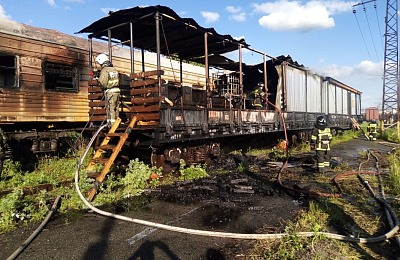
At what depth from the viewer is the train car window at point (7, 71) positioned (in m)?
7.53

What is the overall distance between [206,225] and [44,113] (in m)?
6.83

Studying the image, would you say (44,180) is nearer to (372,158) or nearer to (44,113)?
(44,113)

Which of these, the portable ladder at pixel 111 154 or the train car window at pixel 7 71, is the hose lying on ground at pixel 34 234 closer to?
the portable ladder at pixel 111 154

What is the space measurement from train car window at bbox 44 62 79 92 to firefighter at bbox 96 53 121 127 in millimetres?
3033

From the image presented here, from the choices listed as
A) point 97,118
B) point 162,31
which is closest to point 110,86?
point 97,118

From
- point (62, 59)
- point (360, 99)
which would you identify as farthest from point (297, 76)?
point (360, 99)

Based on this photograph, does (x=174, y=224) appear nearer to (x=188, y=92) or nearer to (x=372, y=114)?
(x=188, y=92)

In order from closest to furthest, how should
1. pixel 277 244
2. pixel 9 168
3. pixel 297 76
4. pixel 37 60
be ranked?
1. pixel 277 244
2. pixel 9 168
3. pixel 37 60
4. pixel 297 76

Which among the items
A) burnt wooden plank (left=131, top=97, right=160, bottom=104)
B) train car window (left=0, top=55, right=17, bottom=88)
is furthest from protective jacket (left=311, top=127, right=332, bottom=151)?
train car window (left=0, top=55, right=17, bottom=88)

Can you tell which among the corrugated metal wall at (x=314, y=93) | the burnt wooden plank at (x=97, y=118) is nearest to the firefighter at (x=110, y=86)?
the burnt wooden plank at (x=97, y=118)

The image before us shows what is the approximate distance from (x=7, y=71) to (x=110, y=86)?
3.81 m

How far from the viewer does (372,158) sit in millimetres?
10039

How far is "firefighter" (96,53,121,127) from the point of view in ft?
20.7

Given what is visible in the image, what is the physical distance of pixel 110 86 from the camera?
6.37 meters
